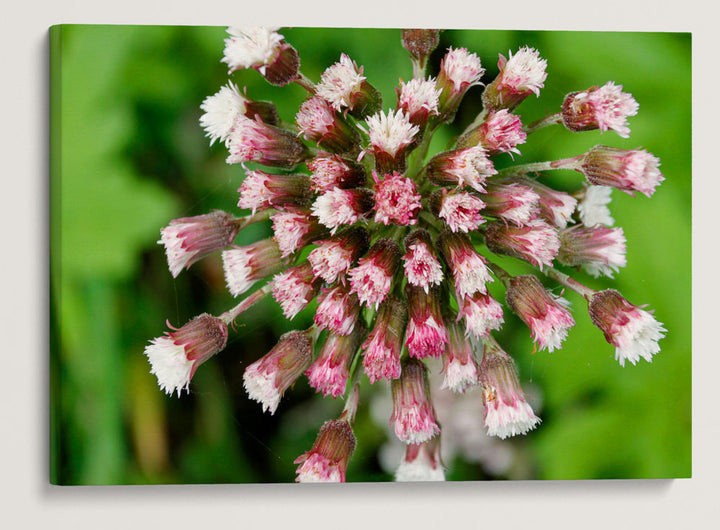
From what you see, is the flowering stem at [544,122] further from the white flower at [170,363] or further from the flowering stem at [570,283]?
the white flower at [170,363]

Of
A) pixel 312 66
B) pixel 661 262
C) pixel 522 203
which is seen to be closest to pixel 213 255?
pixel 312 66

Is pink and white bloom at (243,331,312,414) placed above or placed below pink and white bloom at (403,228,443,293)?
below

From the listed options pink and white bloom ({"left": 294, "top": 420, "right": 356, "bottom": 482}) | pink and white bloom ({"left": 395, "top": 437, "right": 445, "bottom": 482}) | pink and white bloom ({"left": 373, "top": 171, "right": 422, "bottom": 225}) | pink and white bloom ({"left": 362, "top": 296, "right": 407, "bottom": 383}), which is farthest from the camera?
pink and white bloom ({"left": 395, "top": 437, "right": 445, "bottom": 482})

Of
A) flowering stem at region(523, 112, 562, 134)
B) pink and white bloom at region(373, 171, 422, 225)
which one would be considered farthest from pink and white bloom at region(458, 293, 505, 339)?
flowering stem at region(523, 112, 562, 134)

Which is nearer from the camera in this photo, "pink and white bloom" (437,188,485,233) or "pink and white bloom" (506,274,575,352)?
"pink and white bloom" (437,188,485,233)

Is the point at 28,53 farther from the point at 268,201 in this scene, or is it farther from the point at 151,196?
the point at 268,201

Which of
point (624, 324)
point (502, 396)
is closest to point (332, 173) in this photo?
point (502, 396)

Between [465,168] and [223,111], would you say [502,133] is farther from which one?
[223,111]

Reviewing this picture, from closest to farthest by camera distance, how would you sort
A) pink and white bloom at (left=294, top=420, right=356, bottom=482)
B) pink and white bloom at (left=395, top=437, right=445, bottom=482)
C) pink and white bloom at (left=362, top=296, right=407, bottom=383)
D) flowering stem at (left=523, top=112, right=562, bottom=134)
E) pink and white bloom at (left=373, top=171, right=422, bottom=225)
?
1. pink and white bloom at (left=373, top=171, right=422, bottom=225)
2. pink and white bloom at (left=362, top=296, right=407, bottom=383)
3. flowering stem at (left=523, top=112, right=562, bottom=134)
4. pink and white bloom at (left=294, top=420, right=356, bottom=482)
5. pink and white bloom at (left=395, top=437, right=445, bottom=482)

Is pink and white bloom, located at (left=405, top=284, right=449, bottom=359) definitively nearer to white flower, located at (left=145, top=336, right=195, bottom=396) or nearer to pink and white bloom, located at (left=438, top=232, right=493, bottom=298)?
pink and white bloom, located at (left=438, top=232, right=493, bottom=298)
